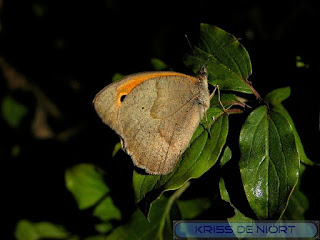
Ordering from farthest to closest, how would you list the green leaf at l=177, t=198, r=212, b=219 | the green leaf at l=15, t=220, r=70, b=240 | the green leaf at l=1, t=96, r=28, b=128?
1. the green leaf at l=1, t=96, r=28, b=128
2. the green leaf at l=15, t=220, r=70, b=240
3. the green leaf at l=177, t=198, r=212, b=219

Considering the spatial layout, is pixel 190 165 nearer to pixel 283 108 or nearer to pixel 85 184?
pixel 283 108

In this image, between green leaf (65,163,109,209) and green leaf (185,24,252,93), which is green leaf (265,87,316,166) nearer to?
green leaf (185,24,252,93)

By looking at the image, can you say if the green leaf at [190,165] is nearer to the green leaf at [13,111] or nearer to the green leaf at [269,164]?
the green leaf at [269,164]

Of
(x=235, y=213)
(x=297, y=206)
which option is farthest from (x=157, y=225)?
(x=297, y=206)

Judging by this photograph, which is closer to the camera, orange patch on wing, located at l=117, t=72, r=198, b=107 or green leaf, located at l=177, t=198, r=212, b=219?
orange patch on wing, located at l=117, t=72, r=198, b=107

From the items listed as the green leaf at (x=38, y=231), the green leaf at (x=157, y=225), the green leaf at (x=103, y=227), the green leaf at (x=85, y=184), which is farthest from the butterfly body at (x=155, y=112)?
the green leaf at (x=38, y=231)


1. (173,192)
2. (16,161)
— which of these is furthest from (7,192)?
(173,192)

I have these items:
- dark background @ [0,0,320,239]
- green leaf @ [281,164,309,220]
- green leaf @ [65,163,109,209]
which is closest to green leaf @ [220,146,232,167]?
green leaf @ [281,164,309,220]

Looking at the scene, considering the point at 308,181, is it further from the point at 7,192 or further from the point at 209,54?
the point at 7,192
